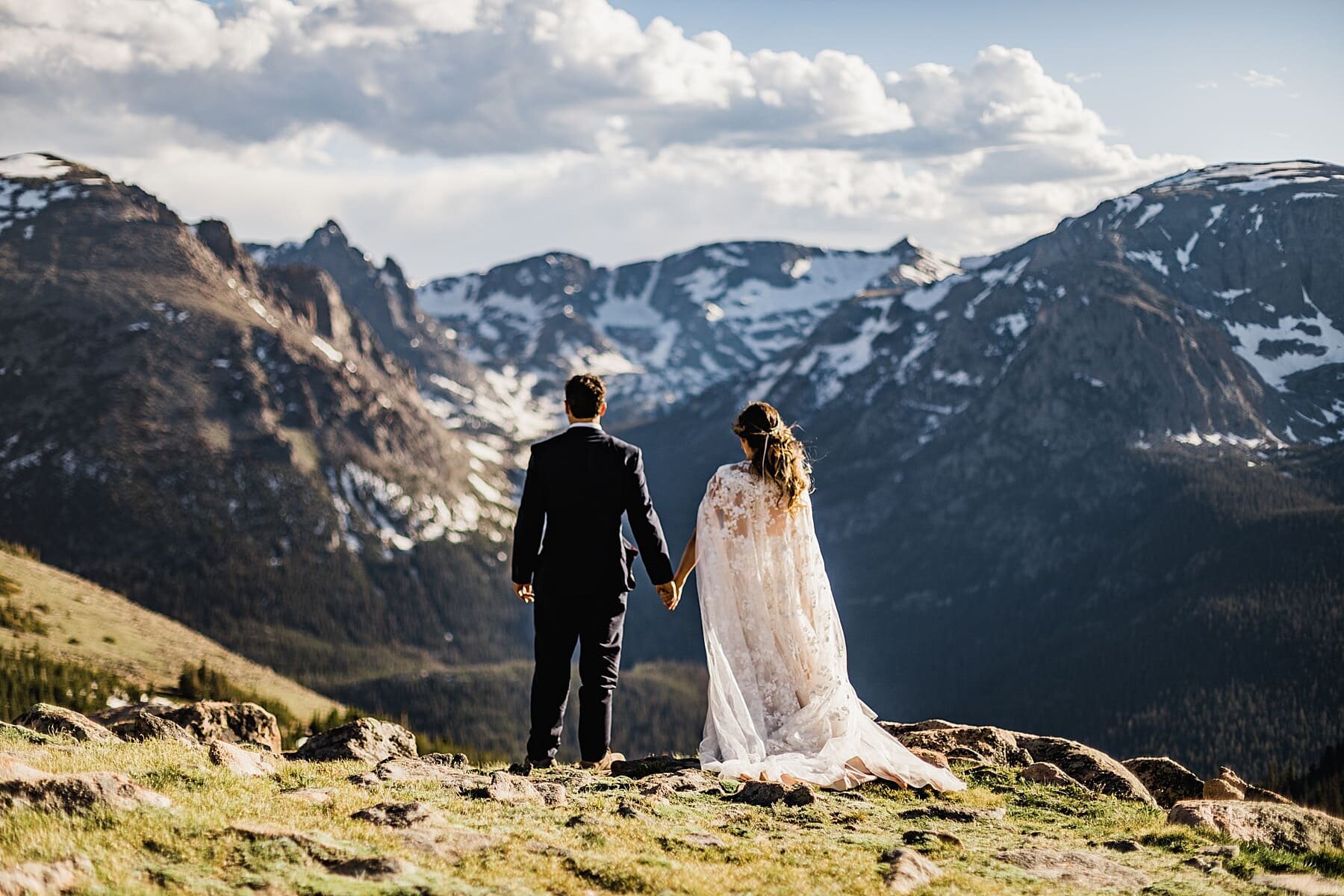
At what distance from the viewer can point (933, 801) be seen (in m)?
17.3

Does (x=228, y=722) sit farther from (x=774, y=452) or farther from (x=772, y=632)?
(x=774, y=452)

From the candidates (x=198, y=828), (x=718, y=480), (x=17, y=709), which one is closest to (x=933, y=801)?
(x=718, y=480)

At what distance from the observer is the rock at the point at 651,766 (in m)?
18.4

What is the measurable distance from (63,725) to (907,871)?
48.1ft

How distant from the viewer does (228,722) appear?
24328mm

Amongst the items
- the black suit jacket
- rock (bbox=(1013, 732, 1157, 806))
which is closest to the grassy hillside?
the black suit jacket

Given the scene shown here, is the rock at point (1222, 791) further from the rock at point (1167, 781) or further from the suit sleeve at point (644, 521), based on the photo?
the suit sleeve at point (644, 521)

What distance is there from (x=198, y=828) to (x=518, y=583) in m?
7.10

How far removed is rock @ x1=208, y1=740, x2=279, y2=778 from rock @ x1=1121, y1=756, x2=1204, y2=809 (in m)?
16.0

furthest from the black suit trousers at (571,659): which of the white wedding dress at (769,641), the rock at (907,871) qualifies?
the rock at (907,871)

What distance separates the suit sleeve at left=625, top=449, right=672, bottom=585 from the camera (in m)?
17.9

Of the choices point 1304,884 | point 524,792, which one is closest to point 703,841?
point 524,792

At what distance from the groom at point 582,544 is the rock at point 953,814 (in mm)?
4577

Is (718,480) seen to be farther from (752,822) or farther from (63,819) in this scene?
(63,819)
